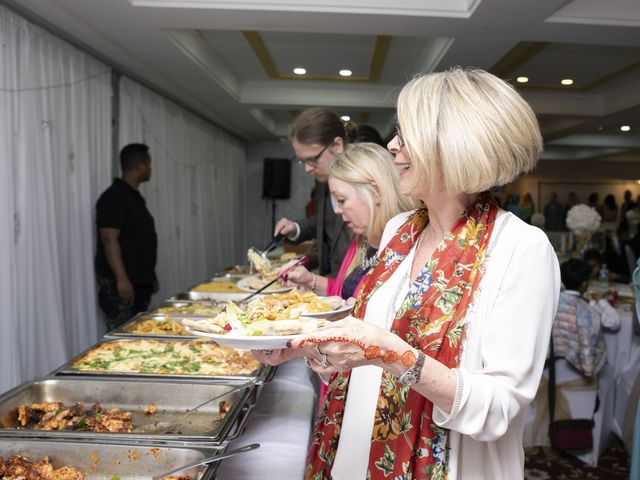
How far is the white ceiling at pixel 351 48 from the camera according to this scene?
125 inches

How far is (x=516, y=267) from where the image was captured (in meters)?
0.92

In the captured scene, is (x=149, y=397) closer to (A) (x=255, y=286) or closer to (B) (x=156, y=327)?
(B) (x=156, y=327)

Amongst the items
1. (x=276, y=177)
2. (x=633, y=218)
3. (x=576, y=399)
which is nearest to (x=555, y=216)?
(x=633, y=218)

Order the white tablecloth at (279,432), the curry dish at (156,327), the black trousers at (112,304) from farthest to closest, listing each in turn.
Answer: the black trousers at (112,304) < the curry dish at (156,327) < the white tablecloth at (279,432)

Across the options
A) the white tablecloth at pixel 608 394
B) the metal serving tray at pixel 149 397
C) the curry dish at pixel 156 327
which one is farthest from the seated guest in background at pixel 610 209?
the metal serving tray at pixel 149 397

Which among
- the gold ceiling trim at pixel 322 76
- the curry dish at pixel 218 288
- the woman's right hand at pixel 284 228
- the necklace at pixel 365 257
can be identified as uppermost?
the gold ceiling trim at pixel 322 76

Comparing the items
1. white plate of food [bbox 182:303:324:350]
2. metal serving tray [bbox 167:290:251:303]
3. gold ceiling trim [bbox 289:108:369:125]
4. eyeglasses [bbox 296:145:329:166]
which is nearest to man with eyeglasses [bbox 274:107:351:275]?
eyeglasses [bbox 296:145:329:166]

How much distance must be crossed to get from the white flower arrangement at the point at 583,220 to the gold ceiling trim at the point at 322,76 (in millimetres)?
2037

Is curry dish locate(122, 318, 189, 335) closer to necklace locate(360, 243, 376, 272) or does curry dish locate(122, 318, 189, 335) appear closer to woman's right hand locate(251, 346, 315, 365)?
necklace locate(360, 243, 376, 272)

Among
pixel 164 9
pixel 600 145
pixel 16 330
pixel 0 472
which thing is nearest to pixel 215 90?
pixel 164 9

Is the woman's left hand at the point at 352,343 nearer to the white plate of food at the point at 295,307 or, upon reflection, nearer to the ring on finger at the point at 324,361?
the ring on finger at the point at 324,361

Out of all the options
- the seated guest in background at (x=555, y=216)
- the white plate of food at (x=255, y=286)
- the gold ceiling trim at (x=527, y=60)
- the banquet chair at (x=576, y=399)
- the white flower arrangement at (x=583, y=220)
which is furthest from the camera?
the seated guest in background at (x=555, y=216)

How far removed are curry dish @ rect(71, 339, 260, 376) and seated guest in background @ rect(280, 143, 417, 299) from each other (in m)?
0.42

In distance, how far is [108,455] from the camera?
3.67ft
